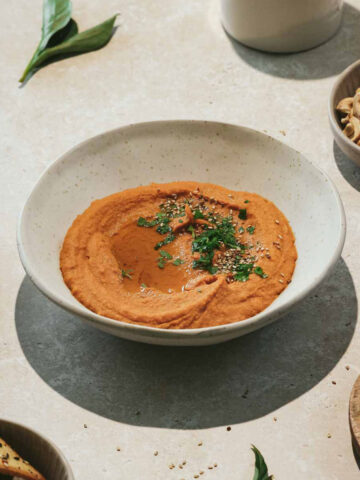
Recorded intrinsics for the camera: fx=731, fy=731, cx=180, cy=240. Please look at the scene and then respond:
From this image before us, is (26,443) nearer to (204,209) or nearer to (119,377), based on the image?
A: (119,377)

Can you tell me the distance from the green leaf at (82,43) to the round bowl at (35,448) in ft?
6.28

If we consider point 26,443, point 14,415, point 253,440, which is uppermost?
point 26,443

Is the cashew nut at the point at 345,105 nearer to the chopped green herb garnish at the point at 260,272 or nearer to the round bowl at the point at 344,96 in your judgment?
the round bowl at the point at 344,96

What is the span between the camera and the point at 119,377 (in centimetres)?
205

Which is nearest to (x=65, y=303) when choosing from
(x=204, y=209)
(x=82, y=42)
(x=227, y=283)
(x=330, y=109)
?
(x=227, y=283)

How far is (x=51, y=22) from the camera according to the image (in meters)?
3.25

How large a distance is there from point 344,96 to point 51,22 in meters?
1.37

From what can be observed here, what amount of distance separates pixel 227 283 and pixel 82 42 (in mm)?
1663

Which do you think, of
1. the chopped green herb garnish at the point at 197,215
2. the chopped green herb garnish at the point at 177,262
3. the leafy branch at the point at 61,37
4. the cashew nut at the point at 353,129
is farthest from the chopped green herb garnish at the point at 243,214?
the leafy branch at the point at 61,37

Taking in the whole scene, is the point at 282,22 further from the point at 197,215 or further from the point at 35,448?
the point at 35,448

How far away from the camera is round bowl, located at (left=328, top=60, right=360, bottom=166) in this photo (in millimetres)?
2458

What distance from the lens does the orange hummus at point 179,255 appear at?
194 cm

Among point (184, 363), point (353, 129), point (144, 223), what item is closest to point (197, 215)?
point (144, 223)

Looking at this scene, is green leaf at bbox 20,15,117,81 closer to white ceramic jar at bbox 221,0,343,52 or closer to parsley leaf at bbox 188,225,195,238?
white ceramic jar at bbox 221,0,343,52
